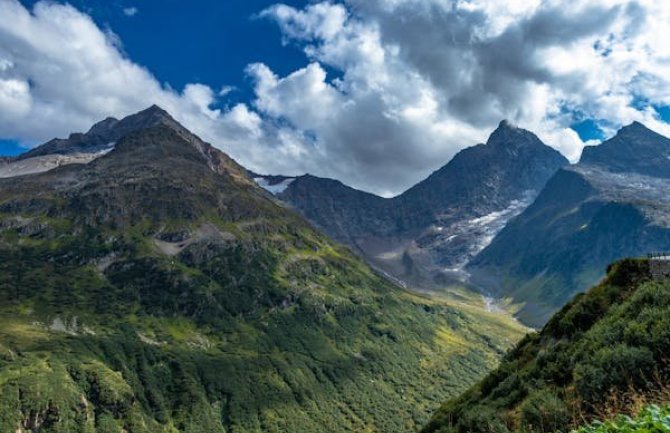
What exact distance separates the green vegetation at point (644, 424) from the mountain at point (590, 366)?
A: 0.48 ft

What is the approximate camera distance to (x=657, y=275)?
141 feet

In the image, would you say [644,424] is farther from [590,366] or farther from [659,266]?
[659,266]

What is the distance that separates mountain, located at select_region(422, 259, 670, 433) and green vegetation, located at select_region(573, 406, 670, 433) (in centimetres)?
14

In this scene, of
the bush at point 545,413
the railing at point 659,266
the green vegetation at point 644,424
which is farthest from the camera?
the railing at point 659,266

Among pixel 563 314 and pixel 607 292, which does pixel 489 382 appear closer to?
pixel 563 314

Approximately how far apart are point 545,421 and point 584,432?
62.6 ft

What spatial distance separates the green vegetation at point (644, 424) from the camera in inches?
411

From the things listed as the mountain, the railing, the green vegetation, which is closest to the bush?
the mountain

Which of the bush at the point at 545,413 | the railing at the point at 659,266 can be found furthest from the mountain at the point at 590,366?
the railing at the point at 659,266

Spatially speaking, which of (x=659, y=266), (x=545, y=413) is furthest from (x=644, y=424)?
(x=659, y=266)

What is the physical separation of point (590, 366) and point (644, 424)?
75.1 feet

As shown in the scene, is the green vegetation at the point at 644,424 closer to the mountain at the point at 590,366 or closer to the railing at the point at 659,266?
the mountain at the point at 590,366

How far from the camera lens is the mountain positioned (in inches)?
1049

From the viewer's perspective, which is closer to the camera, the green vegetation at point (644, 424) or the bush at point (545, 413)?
the green vegetation at point (644, 424)
